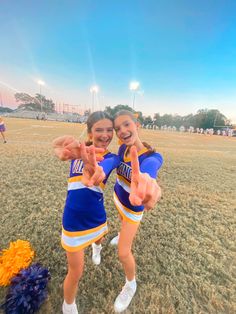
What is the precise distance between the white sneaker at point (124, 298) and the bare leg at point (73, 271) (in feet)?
1.34

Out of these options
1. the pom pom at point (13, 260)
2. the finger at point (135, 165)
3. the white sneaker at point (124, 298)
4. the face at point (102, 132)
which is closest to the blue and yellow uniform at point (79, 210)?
the face at point (102, 132)

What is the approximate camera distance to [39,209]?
9.39 feet

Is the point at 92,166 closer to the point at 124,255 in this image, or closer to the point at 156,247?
the point at 124,255

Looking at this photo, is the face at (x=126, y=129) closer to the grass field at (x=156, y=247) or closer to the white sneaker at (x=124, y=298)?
the grass field at (x=156, y=247)

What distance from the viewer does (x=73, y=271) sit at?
1.30 meters

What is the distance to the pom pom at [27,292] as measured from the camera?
1.38 m

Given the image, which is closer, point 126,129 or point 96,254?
point 126,129

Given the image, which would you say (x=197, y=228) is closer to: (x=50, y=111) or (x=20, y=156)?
(x=20, y=156)

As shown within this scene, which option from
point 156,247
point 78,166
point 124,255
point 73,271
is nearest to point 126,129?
point 78,166

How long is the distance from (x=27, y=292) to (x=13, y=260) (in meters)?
0.43

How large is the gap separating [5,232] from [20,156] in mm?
4074

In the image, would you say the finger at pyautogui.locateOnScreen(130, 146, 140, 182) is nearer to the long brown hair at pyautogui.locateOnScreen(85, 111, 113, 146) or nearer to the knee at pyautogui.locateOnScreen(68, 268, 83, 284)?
the long brown hair at pyautogui.locateOnScreen(85, 111, 113, 146)

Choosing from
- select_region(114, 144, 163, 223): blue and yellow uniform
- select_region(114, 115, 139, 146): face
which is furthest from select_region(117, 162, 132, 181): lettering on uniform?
select_region(114, 115, 139, 146): face

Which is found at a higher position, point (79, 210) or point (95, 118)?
point (95, 118)
